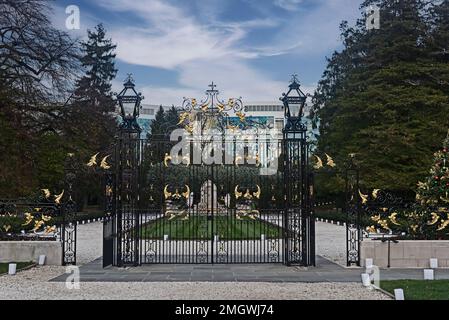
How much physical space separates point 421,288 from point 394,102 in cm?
2119

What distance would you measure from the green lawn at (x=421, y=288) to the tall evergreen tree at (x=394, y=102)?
62.6 feet

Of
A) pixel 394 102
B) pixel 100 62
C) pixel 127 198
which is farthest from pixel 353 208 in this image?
pixel 100 62

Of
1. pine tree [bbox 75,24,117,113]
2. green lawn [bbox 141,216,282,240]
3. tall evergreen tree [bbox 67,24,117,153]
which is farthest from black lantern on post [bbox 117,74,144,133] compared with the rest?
pine tree [bbox 75,24,117,113]

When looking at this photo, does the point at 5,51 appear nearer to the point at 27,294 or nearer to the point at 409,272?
the point at 27,294

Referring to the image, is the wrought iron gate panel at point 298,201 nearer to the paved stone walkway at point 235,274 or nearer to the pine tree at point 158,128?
the paved stone walkway at point 235,274

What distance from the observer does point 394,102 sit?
29.2 metres

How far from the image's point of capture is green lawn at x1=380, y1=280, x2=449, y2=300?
28.3ft

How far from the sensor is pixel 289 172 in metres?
12.9

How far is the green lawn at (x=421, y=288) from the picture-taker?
8.61 metres

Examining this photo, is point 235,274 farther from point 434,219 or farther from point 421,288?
point 434,219

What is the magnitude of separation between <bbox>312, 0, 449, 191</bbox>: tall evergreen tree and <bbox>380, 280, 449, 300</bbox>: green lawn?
1908 centimetres

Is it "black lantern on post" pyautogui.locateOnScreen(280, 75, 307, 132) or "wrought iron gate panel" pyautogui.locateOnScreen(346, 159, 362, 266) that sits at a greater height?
"black lantern on post" pyautogui.locateOnScreen(280, 75, 307, 132)

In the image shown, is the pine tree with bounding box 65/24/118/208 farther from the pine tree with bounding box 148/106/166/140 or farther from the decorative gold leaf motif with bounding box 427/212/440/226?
the decorative gold leaf motif with bounding box 427/212/440/226
